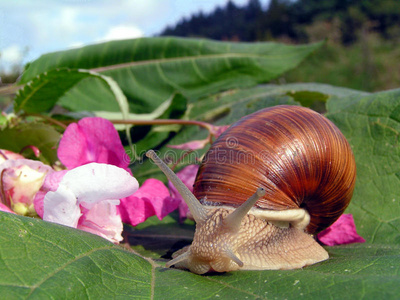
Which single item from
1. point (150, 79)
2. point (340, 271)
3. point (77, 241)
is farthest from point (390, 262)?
point (150, 79)

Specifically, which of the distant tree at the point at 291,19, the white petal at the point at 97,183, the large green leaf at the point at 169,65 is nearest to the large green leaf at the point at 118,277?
the white petal at the point at 97,183

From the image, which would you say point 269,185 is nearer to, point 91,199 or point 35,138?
point 91,199

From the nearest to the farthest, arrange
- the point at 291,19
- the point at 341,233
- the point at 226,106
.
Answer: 1. the point at 341,233
2. the point at 226,106
3. the point at 291,19

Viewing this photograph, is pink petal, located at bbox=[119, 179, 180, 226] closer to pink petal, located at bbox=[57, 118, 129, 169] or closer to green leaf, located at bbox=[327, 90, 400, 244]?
pink petal, located at bbox=[57, 118, 129, 169]

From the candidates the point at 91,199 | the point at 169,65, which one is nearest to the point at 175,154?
the point at 169,65

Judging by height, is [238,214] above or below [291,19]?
below

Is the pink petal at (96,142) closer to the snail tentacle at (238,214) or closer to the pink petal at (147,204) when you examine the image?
the pink petal at (147,204)
